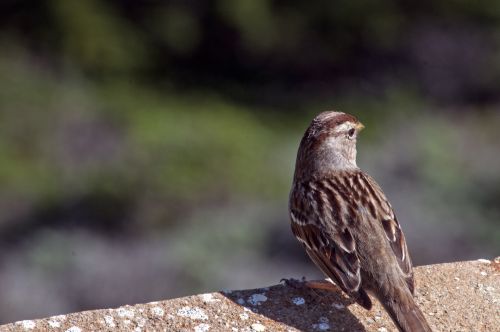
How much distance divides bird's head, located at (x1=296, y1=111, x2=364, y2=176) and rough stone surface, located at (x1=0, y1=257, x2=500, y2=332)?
3.50ft

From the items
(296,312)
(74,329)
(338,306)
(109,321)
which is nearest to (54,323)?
(74,329)

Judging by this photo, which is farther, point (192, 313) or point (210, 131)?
point (210, 131)

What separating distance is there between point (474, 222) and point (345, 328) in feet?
22.3

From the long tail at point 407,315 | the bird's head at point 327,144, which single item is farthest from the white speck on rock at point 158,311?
the bird's head at point 327,144

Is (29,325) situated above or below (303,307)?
below

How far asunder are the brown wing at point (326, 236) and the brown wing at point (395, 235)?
0.19m

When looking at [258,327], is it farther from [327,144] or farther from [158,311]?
[327,144]

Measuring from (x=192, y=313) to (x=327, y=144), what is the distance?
1676 mm

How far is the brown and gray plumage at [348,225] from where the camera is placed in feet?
16.0

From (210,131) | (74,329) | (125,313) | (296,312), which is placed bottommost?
(74,329)

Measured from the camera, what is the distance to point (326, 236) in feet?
17.6

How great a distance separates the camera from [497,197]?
38.2 feet

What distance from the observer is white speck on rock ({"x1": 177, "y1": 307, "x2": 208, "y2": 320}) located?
466cm

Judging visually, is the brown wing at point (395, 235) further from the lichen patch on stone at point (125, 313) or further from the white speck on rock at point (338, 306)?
the lichen patch on stone at point (125, 313)
